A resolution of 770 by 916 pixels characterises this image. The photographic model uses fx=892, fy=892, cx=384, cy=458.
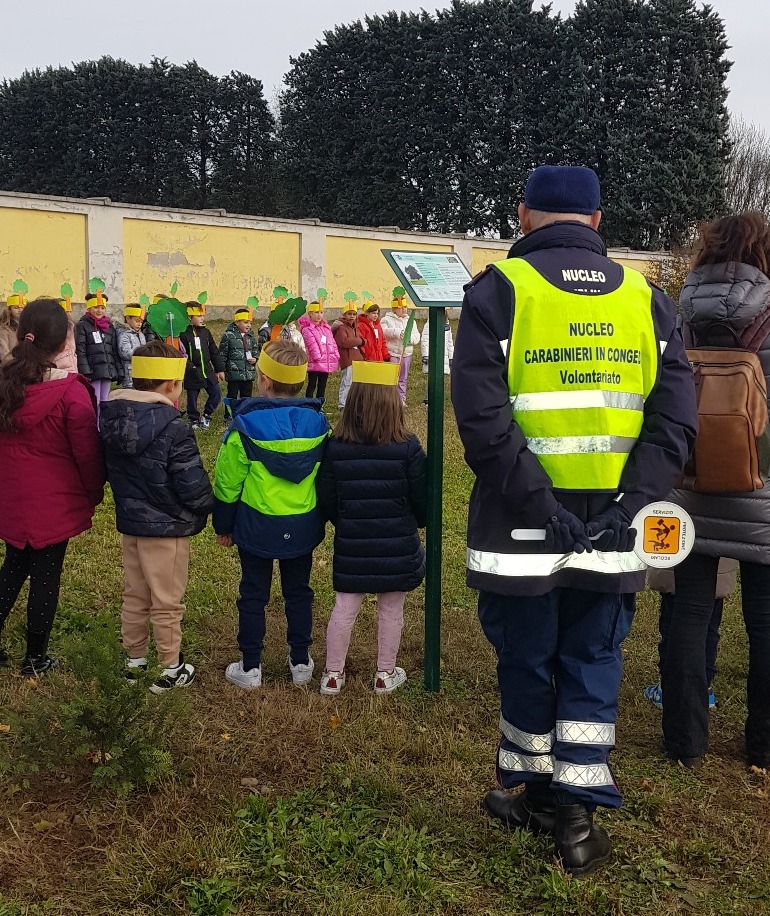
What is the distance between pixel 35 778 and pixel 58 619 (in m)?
1.95

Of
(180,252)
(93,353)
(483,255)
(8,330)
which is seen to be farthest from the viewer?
(483,255)

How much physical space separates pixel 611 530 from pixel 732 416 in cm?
88

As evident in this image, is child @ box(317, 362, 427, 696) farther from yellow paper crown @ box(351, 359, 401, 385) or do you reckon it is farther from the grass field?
the grass field

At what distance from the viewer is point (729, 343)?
3416 millimetres

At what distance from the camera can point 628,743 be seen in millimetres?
3773

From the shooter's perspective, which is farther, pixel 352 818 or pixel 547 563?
pixel 352 818

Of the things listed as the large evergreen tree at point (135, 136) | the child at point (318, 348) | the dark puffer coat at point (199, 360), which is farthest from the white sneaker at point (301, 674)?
the large evergreen tree at point (135, 136)

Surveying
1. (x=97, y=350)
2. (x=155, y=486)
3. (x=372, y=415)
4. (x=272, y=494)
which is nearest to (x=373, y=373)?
(x=372, y=415)

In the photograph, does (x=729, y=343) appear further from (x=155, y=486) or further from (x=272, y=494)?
(x=155, y=486)

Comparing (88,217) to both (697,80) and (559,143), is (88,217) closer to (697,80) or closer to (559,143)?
(559,143)

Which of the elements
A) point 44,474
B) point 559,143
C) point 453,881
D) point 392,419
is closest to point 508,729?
point 453,881

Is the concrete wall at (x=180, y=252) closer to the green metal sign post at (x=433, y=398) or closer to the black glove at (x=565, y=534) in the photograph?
the green metal sign post at (x=433, y=398)

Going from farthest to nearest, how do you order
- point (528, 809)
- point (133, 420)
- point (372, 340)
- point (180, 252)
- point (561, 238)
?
1. point (180, 252)
2. point (372, 340)
3. point (133, 420)
4. point (528, 809)
5. point (561, 238)

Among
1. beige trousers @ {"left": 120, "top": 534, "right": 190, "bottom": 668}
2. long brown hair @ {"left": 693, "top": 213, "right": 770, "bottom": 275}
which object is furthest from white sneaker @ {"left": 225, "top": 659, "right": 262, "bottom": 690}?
long brown hair @ {"left": 693, "top": 213, "right": 770, "bottom": 275}
